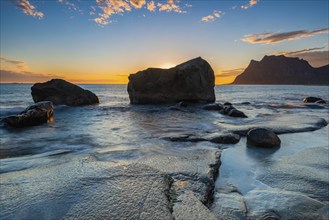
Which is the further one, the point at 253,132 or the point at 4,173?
the point at 253,132

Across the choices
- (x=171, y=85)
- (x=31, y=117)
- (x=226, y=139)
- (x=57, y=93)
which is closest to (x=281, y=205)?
(x=226, y=139)

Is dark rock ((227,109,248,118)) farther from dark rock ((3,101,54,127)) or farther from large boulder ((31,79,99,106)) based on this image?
large boulder ((31,79,99,106))

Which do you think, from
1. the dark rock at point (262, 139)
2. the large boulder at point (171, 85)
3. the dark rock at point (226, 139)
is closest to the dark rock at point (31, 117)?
the dark rock at point (226, 139)

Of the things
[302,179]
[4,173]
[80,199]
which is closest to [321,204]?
[302,179]

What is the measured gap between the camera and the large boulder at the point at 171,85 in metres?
23.5

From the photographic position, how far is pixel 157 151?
5.48 meters

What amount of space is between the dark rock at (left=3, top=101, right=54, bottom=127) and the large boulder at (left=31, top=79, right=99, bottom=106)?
29.8 ft

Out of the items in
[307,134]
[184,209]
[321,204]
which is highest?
[184,209]

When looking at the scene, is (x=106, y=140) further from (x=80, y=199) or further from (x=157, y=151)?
(x=80, y=199)

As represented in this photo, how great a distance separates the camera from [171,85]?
24.0 m

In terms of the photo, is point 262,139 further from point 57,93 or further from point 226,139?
point 57,93

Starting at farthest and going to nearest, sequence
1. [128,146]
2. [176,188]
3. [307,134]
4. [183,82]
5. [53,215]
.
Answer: [183,82] < [307,134] < [128,146] < [176,188] < [53,215]

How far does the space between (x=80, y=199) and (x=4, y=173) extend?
6.89 feet

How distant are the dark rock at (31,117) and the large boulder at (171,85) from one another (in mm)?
12716
